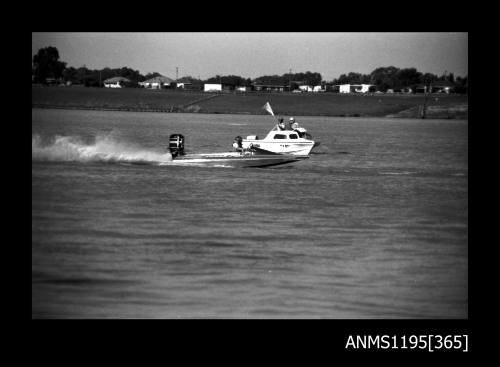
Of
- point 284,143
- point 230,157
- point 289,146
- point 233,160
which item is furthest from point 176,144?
point 289,146

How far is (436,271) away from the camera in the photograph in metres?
20.2

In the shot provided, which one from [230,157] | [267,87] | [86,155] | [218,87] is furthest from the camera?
[267,87]

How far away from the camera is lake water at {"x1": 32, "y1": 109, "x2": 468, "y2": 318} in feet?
55.8

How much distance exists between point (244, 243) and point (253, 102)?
130 m

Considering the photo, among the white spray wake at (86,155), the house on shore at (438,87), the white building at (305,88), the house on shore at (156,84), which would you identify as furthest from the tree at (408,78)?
the white spray wake at (86,155)

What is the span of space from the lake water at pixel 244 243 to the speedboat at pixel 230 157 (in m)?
0.49

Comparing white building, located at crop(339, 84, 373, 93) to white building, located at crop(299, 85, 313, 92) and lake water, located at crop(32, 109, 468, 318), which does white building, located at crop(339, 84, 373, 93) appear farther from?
lake water, located at crop(32, 109, 468, 318)

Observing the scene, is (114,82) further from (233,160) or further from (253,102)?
(233,160)

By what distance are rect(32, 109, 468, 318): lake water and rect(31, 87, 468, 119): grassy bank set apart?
329ft

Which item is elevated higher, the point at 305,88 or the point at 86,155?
the point at 305,88

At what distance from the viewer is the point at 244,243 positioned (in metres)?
22.8

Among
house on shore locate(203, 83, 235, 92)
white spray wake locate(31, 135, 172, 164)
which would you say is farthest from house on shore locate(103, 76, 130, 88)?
white spray wake locate(31, 135, 172, 164)

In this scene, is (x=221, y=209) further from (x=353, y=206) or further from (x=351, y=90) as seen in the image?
(x=351, y=90)
